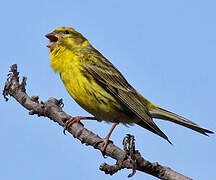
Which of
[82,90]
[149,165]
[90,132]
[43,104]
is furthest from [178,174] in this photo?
[82,90]

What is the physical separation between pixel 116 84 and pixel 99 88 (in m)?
0.51

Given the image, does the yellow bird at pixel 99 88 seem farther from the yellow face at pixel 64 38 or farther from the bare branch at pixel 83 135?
the bare branch at pixel 83 135

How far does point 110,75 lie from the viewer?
23.9 ft

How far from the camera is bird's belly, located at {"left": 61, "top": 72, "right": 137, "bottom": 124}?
646 cm

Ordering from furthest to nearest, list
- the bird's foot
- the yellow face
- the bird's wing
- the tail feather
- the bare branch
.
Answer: the yellow face < the bird's wing < the tail feather < the bird's foot < the bare branch

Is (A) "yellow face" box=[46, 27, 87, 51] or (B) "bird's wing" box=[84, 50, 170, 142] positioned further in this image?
(A) "yellow face" box=[46, 27, 87, 51]

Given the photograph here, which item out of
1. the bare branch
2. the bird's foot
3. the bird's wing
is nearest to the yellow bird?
the bird's wing

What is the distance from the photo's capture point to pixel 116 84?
7.21 metres

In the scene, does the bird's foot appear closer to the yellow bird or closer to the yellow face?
the yellow bird

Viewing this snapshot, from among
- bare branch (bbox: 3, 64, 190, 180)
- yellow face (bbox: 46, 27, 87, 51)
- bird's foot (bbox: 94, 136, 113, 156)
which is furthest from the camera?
yellow face (bbox: 46, 27, 87, 51)

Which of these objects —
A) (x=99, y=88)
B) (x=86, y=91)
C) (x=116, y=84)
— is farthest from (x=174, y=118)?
(x=86, y=91)

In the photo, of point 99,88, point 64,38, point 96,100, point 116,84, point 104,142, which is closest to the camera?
point 104,142

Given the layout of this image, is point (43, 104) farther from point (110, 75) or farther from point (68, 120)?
point (110, 75)

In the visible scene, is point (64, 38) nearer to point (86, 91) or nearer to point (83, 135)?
point (86, 91)
